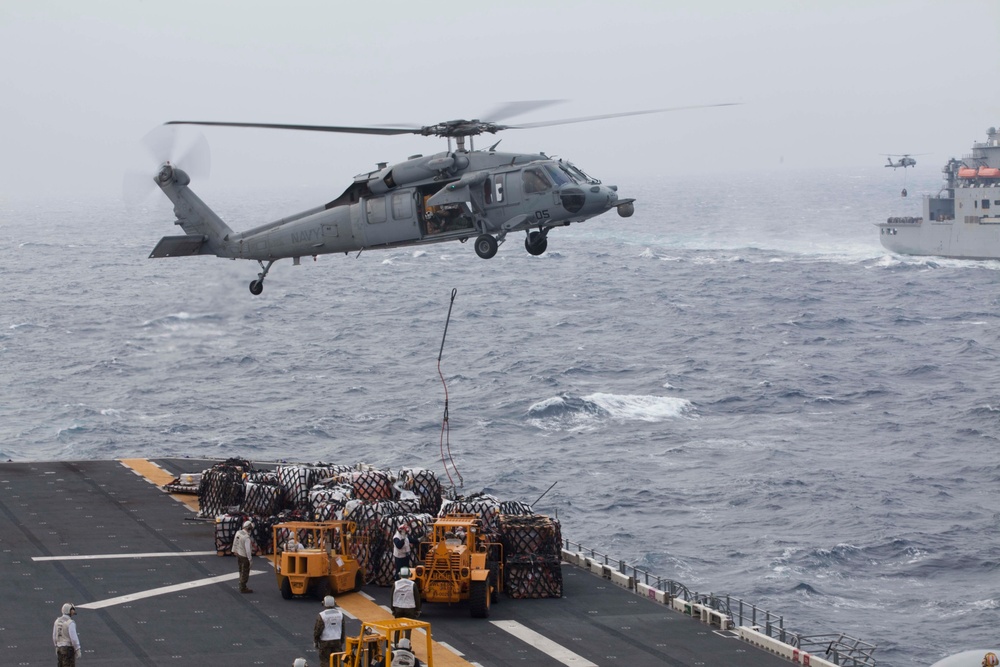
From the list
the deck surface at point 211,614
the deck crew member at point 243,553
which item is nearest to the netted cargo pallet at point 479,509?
the deck surface at point 211,614

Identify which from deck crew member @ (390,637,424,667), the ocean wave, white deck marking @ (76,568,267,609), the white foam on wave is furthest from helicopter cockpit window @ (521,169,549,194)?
the white foam on wave

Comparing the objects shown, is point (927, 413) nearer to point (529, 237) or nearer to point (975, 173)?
point (529, 237)

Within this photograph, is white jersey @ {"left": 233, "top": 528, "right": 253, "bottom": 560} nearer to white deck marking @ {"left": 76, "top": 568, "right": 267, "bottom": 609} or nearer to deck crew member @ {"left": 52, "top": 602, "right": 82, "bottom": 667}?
white deck marking @ {"left": 76, "top": 568, "right": 267, "bottom": 609}

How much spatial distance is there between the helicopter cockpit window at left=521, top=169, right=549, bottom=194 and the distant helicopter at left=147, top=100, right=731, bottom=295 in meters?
0.02

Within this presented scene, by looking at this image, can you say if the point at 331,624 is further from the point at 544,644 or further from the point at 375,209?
the point at 375,209

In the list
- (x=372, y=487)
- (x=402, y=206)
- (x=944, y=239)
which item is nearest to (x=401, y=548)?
(x=372, y=487)

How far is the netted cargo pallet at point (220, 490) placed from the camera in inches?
1300

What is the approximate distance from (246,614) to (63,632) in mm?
5945

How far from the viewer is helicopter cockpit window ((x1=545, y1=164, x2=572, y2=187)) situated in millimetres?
29106

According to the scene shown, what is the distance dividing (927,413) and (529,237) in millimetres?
40261

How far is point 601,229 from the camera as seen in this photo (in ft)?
620

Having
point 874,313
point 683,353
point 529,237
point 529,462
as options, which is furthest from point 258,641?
point 874,313

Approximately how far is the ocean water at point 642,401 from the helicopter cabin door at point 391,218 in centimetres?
374

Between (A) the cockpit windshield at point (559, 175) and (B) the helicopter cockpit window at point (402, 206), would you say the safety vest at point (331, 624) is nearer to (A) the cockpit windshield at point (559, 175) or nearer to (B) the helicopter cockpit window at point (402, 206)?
(B) the helicopter cockpit window at point (402, 206)
